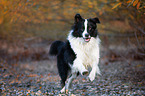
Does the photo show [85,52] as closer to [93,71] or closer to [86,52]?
[86,52]

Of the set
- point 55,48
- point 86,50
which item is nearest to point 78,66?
point 86,50

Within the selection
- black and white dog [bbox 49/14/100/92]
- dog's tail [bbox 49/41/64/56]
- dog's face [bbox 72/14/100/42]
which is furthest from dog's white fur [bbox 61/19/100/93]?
dog's tail [bbox 49/41/64/56]

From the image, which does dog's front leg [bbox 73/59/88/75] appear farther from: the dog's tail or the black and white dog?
the dog's tail

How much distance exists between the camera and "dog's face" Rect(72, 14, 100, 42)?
15.4ft

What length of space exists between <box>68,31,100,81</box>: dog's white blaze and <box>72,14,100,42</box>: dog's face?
6.9 inches

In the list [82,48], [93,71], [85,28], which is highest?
[85,28]

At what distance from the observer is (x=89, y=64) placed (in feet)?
16.5

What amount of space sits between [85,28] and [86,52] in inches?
28.8

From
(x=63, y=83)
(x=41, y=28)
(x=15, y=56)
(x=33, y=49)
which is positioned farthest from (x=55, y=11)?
(x=63, y=83)

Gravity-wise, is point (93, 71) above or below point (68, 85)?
above

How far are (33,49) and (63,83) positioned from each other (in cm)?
872

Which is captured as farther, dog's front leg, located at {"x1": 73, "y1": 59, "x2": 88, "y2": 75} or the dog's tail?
the dog's tail

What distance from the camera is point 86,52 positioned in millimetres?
5027

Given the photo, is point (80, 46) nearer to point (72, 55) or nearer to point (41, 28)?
point (72, 55)
